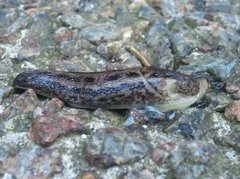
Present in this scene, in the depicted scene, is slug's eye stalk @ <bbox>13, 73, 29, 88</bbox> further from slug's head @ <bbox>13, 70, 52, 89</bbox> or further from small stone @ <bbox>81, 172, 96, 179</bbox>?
small stone @ <bbox>81, 172, 96, 179</bbox>

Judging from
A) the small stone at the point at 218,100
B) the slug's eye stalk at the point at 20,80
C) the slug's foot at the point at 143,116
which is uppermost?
the slug's eye stalk at the point at 20,80

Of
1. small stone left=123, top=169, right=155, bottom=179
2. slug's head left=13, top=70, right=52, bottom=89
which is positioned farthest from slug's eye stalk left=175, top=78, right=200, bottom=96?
slug's head left=13, top=70, right=52, bottom=89

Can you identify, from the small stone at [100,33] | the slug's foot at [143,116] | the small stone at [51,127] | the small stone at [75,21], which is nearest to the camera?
the small stone at [51,127]

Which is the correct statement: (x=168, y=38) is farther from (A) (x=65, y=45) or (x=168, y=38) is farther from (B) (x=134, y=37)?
(A) (x=65, y=45)

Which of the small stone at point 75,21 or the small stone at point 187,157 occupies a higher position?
the small stone at point 75,21

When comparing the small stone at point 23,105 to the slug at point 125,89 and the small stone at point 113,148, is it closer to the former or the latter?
the slug at point 125,89

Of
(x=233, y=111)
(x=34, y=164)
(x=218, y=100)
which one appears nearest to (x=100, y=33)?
(x=218, y=100)

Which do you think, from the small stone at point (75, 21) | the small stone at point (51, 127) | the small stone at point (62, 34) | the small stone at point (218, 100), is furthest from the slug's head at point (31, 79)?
the small stone at point (218, 100)
